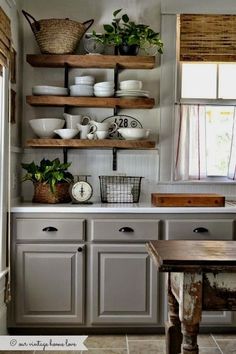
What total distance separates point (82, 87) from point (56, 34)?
0.44 metres

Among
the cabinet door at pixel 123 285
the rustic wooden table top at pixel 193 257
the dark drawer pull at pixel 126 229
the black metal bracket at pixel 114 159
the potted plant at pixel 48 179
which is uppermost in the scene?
the black metal bracket at pixel 114 159

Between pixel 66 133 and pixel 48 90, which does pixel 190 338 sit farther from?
pixel 48 90

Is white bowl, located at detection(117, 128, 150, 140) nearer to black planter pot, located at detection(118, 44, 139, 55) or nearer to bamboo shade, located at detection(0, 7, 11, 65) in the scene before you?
black planter pot, located at detection(118, 44, 139, 55)

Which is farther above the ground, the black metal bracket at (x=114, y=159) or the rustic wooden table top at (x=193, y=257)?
the black metal bracket at (x=114, y=159)

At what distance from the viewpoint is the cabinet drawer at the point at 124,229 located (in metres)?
3.31

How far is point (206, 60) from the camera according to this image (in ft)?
12.6

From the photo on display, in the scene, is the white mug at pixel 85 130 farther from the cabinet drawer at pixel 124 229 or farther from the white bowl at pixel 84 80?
the cabinet drawer at pixel 124 229

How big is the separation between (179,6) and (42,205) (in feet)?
6.40

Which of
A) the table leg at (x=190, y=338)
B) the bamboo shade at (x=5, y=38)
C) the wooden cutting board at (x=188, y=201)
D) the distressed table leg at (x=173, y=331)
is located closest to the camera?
the table leg at (x=190, y=338)

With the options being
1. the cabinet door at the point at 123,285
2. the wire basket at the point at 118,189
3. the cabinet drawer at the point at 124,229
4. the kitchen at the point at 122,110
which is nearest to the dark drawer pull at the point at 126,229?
the cabinet drawer at the point at 124,229

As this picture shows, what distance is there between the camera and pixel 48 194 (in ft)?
11.7

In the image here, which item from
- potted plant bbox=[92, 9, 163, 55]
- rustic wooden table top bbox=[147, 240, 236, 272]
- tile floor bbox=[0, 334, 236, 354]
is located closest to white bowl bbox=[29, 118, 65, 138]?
potted plant bbox=[92, 9, 163, 55]

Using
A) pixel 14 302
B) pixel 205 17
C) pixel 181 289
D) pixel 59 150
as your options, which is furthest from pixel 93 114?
pixel 181 289

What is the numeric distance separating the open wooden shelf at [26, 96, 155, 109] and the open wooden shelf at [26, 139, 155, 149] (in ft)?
0.95
